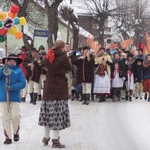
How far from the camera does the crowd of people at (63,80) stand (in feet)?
26.7

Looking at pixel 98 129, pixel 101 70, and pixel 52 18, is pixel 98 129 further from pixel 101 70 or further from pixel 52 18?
pixel 52 18

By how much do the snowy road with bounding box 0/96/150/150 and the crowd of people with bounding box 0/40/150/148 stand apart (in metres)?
0.45

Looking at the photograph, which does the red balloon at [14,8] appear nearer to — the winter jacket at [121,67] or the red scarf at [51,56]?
the red scarf at [51,56]

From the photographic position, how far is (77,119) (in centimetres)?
1129

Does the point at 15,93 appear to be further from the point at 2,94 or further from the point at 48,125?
the point at 48,125

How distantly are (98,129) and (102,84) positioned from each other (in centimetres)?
525

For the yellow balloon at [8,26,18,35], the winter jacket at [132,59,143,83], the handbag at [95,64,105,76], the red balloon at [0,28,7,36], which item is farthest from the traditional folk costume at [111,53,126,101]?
the red balloon at [0,28,7,36]

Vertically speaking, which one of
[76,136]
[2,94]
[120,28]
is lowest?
[76,136]

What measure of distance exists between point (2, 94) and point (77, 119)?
11.3 feet

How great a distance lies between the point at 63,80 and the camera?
27.1 feet

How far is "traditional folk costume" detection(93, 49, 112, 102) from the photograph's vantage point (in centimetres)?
1513

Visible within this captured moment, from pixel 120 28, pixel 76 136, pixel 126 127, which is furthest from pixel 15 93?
pixel 120 28

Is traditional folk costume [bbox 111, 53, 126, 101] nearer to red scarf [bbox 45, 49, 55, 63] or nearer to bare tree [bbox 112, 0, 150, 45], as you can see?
red scarf [bbox 45, 49, 55, 63]

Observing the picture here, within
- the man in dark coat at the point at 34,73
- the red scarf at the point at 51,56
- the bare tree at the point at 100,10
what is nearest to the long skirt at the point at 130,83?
the man in dark coat at the point at 34,73
